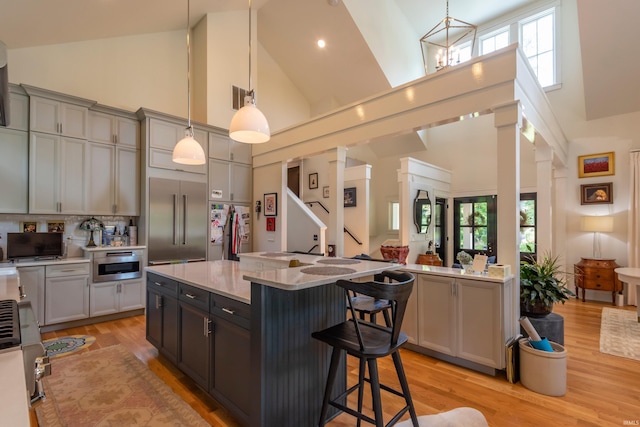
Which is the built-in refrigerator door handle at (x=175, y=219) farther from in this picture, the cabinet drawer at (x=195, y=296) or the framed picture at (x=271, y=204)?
the cabinet drawer at (x=195, y=296)

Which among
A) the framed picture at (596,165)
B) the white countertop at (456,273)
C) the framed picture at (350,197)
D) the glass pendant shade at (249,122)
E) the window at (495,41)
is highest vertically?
the window at (495,41)

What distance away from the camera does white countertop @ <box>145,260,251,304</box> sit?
204 centimetres

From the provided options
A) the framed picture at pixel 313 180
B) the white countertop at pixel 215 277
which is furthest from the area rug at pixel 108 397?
the framed picture at pixel 313 180

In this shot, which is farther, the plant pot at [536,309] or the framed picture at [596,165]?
the framed picture at [596,165]

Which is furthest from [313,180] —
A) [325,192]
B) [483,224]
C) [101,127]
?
[101,127]

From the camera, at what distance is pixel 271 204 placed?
5.57m

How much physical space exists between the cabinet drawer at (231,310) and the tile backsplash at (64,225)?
354cm

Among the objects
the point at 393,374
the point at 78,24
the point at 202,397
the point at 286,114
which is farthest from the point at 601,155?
the point at 78,24

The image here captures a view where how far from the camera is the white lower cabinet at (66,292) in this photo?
3.80 meters

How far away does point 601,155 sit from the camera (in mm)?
5492

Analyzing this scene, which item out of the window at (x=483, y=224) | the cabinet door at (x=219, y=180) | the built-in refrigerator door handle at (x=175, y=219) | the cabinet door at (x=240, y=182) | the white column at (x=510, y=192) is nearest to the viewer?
the white column at (x=510, y=192)

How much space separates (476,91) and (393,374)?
2.76 m

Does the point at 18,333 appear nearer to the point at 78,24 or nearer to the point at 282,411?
the point at 282,411

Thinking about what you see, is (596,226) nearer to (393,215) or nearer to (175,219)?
(393,215)
